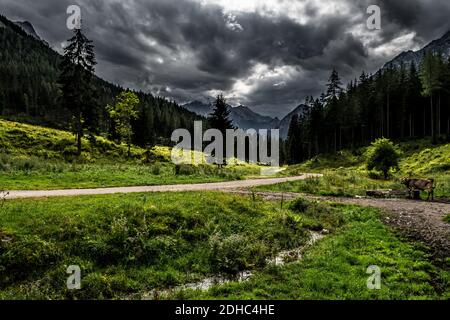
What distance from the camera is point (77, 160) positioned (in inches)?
1767

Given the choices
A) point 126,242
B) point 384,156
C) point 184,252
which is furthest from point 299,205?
point 384,156

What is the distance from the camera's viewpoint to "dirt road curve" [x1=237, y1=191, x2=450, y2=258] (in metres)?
12.2

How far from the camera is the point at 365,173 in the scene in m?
46.0

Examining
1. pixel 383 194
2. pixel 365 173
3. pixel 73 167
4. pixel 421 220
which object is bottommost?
pixel 421 220

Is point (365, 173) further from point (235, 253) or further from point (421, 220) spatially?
point (235, 253)

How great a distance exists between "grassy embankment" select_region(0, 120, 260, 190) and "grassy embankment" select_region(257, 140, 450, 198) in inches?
382

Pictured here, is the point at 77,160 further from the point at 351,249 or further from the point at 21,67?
the point at 21,67

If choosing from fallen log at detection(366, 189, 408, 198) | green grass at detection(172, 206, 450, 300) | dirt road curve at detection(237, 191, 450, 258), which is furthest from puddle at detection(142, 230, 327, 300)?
fallen log at detection(366, 189, 408, 198)

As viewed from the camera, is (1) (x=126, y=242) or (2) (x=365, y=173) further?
(2) (x=365, y=173)

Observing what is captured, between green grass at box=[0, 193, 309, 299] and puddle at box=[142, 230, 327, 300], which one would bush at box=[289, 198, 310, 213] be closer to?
green grass at box=[0, 193, 309, 299]

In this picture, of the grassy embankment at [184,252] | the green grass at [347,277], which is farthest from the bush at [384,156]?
the green grass at [347,277]

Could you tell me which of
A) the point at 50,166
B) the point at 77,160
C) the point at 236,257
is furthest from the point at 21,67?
the point at 236,257

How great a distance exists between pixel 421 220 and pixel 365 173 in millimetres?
31987

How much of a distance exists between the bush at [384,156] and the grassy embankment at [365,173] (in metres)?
1.61
